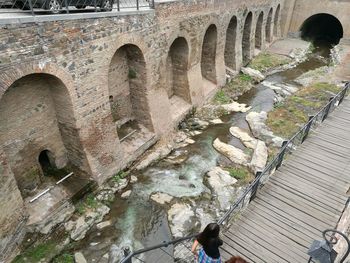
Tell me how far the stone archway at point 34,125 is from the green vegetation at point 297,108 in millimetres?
9663

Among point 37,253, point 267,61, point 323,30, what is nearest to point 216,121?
point 37,253

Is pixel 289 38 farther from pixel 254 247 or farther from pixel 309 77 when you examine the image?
pixel 254 247

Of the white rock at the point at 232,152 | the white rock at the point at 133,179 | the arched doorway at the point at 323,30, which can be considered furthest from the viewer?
the arched doorway at the point at 323,30

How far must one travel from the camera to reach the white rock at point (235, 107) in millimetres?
17288

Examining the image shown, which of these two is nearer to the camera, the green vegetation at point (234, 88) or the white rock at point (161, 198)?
the white rock at point (161, 198)

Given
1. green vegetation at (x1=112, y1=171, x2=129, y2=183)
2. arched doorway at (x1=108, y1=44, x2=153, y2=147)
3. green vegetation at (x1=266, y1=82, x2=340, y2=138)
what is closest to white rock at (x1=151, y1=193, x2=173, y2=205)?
green vegetation at (x1=112, y1=171, x2=129, y2=183)

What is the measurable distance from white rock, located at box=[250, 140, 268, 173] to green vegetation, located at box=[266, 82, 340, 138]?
5.10 feet

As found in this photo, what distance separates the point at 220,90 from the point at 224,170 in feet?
26.5

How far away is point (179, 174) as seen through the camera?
39.6 ft

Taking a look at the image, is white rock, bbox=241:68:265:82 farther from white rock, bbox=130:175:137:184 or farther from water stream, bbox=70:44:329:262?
white rock, bbox=130:175:137:184

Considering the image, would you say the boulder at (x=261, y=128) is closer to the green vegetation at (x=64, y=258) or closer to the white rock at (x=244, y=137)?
the white rock at (x=244, y=137)

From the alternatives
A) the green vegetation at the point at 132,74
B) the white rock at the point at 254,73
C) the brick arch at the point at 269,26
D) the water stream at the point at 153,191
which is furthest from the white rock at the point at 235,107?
the brick arch at the point at 269,26

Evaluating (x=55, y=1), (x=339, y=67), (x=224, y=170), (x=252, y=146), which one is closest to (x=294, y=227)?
(x=224, y=170)

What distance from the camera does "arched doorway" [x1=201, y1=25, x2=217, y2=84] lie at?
1792 centimetres
